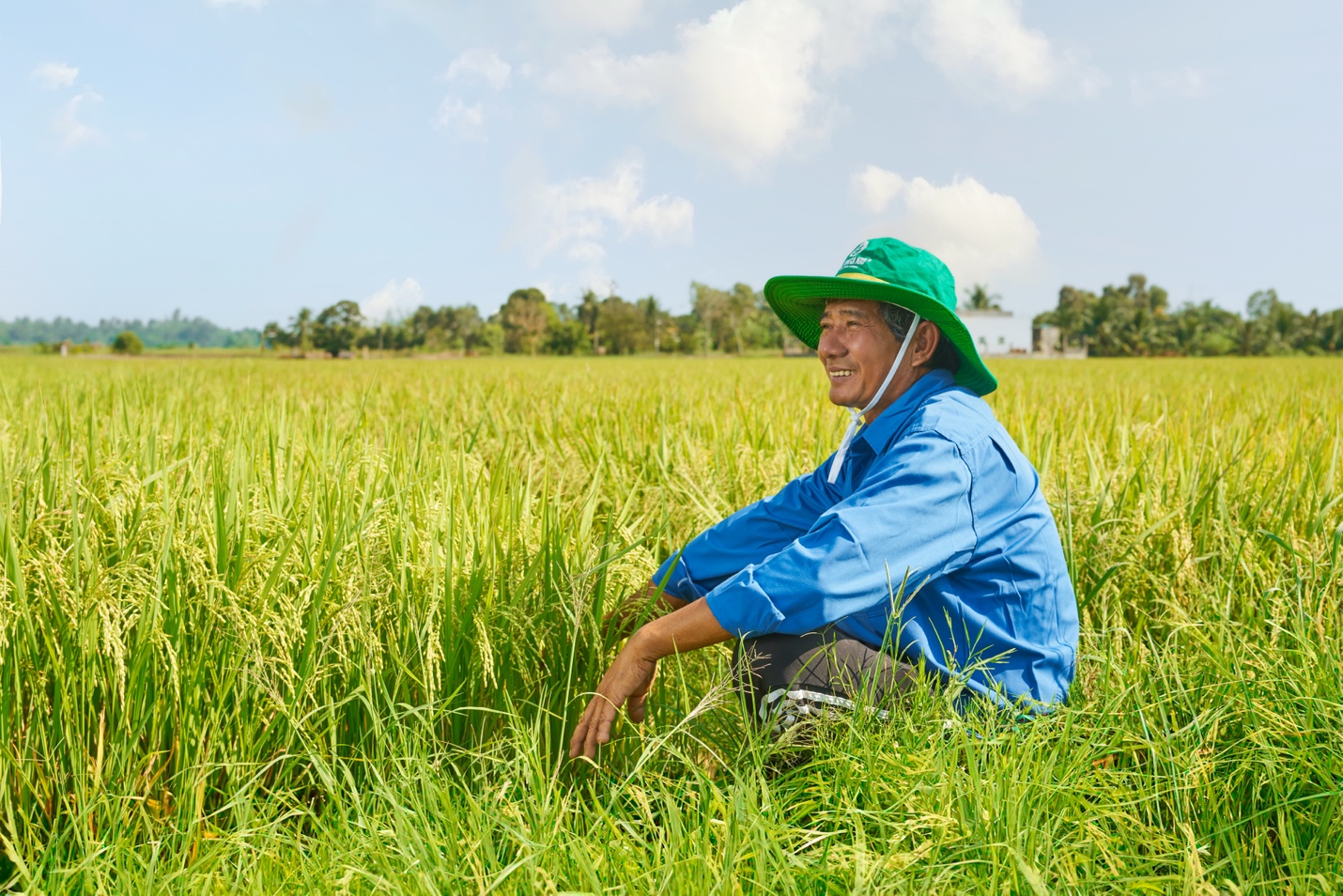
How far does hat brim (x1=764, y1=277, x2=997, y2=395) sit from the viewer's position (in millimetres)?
1721

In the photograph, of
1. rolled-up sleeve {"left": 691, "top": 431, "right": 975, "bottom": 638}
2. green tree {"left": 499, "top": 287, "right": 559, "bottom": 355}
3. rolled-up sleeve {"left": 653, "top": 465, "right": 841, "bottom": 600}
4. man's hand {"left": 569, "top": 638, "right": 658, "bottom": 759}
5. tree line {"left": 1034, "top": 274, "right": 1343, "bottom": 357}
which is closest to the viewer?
rolled-up sleeve {"left": 691, "top": 431, "right": 975, "bottom": 638}

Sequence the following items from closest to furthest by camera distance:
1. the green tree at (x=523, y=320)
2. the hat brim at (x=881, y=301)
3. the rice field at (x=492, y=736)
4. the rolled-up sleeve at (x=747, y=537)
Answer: the rice field at (x=492, y=736) < the hat brim at (x=881, y=301) < the rolled-up sleeve at (x=747, y=537) < the green tree at (x=523, y=320)

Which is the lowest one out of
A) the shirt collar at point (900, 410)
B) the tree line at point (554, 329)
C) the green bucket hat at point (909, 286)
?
the shirt collar at point (900, 410)

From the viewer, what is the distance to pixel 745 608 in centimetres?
146

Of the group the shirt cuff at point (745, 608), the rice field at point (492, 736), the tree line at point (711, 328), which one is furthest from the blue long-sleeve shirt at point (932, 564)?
the tree line at point (711, 328)

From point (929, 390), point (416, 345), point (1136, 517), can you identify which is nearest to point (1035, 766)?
point (929, 390)

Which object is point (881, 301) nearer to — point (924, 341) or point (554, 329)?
point (924, 341)

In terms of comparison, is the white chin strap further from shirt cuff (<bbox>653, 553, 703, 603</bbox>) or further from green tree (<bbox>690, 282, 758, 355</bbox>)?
green tree (<bbox>690, 282, 758, 355</bbox>)

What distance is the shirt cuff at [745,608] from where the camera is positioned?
1.44 m

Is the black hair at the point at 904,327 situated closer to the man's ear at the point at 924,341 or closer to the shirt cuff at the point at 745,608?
the man's ear at the point at 924,341

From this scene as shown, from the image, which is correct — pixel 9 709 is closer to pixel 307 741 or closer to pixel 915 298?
pixel 307 741

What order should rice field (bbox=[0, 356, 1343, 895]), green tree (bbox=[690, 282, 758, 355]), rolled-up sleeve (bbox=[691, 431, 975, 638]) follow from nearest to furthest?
rice field (bbox=[0, 356, 1343, 895]), rolled-up sleeve (bbox=[691, 431, 975, 638]), green tree (bbox=[690, 282, 758, 355])

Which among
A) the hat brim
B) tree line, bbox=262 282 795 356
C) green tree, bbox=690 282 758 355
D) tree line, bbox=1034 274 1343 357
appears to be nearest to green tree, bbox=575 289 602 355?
tree line, bbox=262 282 795 356

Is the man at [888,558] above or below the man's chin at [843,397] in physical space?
below
